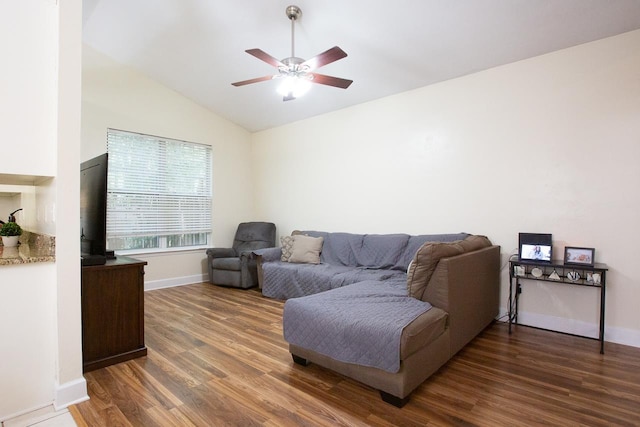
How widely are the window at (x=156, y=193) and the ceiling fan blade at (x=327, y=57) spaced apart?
3.23 metres

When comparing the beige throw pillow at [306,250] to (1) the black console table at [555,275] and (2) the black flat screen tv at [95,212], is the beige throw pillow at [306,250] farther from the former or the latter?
(2) the black flat screen tv at [95,212]

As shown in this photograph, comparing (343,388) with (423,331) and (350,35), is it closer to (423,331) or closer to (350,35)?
(423,331)

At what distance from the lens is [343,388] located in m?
2.13

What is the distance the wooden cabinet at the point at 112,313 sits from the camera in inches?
94.3

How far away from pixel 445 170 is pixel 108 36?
4485mm

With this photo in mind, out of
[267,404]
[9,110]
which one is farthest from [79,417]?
[9,110]

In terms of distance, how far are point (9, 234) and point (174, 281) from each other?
2797 mm

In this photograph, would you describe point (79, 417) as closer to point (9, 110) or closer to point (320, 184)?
point (9, 110)

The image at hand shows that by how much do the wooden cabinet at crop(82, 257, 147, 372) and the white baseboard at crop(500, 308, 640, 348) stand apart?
3573 millimetres

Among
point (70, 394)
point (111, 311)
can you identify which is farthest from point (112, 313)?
point (70, 394)

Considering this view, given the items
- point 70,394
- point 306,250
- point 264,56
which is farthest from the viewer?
point 306,250

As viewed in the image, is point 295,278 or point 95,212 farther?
point 295,278

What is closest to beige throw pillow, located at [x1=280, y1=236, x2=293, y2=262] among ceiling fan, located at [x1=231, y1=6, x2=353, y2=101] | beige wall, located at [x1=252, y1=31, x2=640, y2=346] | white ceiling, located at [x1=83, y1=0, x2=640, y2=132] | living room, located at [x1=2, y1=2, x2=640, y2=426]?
living room, located at [x1=2, y1=2, x2=640, y2=426]

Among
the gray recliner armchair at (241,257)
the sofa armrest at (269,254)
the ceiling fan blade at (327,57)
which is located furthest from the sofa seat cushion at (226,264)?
the ceiling fan blade at (327,57)
